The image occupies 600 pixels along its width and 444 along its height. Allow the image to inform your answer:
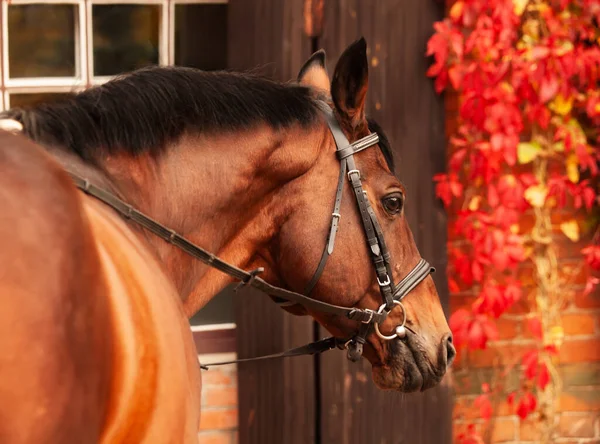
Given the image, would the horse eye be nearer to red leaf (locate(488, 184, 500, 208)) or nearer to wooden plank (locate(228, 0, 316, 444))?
wooden plank (locate(228, 0, 316, 444))

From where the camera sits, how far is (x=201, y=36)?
372 cm

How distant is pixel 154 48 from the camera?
145 inches

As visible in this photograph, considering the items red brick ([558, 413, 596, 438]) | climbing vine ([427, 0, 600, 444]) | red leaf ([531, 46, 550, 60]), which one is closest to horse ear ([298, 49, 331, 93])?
climbing vine ([427, 0, 600, 444])

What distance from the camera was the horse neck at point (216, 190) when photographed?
6.64 feet

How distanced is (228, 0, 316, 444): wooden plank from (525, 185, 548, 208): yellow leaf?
114 centimetres

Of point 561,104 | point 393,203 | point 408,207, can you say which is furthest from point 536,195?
point 393,203

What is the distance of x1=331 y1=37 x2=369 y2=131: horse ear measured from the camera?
2.20 m

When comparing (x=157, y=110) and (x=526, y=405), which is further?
(x=526, y=405)

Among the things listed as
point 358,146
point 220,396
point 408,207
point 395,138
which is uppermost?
point 395,138

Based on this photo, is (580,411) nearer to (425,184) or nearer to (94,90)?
(425,184)

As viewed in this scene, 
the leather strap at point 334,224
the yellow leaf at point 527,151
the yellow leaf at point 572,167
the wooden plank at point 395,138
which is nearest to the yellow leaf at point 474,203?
the wooden plank at point 395,138

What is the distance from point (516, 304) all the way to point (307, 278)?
2.02 m

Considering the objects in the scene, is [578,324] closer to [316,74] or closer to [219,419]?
[219,419]

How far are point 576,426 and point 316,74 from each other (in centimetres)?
250
